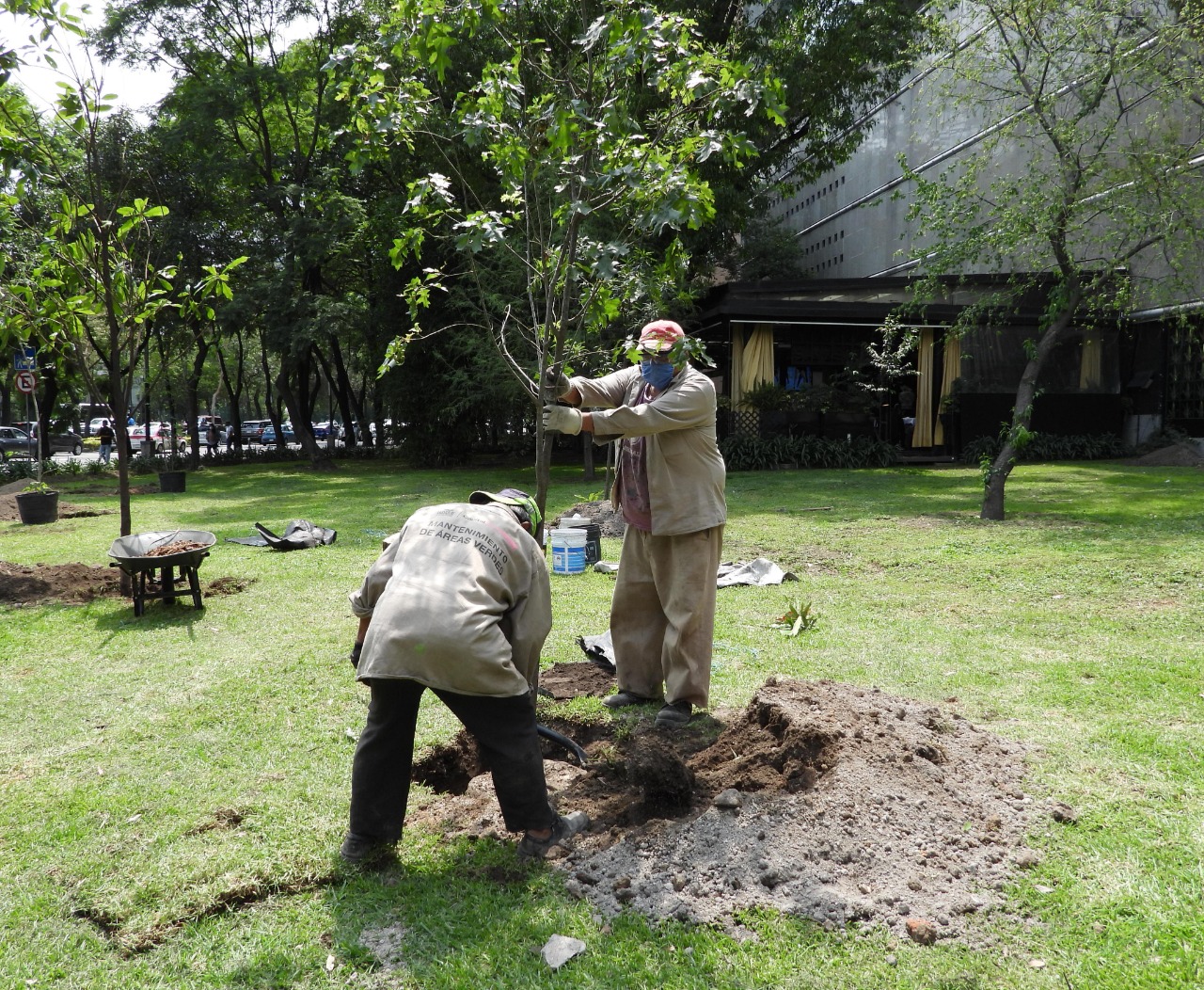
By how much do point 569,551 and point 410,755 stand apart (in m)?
5.84

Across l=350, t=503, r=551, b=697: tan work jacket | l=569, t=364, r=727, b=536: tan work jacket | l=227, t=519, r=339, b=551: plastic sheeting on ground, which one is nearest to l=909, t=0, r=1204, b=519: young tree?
l=569, t=364, r=727, b=536: tan work jacket

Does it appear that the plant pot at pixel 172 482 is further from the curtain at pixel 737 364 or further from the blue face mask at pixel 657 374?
the blue face mask at pixel 657 374

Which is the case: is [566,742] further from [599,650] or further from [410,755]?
[599,650]

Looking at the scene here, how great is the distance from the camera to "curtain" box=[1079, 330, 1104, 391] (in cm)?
2195

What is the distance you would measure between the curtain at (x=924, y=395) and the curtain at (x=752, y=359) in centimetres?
376

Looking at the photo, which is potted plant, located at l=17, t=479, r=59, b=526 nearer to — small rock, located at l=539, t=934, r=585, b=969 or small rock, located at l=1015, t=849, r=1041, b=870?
small rock, located at l=539, t=934, r=585, b=969

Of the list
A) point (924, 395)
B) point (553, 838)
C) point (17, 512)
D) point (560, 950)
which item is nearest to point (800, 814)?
→ point (553, 838)

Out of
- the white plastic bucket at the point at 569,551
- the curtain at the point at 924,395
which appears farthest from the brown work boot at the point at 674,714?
the curtain at the point at 924,395

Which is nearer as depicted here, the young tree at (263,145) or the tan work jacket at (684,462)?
the tan work jacket at (684,462)

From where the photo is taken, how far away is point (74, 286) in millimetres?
7723

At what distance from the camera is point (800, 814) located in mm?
3336

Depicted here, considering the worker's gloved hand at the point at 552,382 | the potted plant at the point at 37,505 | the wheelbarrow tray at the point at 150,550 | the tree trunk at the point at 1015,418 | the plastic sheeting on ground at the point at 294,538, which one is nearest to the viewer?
the worker's gloved hand at the point at 552,382

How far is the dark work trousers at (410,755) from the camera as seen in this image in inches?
123

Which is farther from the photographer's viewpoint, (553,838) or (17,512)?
(17,512)
